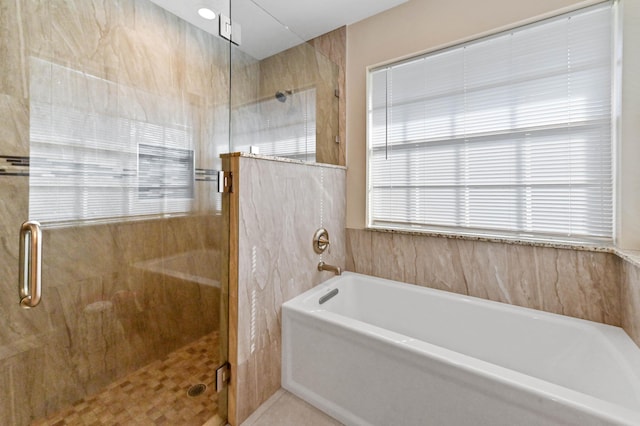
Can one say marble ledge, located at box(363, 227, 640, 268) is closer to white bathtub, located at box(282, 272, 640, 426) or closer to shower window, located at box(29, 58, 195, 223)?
white bathtub, located at box(282, 272, 640, 426)

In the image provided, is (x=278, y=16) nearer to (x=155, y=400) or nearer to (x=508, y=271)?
(x=508, y=271)

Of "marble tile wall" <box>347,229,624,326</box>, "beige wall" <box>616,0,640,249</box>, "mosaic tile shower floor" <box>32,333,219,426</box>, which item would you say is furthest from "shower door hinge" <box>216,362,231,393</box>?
"beige wall" <box>616,0,640,249</box>

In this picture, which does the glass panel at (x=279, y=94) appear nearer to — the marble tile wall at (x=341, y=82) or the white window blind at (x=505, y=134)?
the marble tile wall at (x=341, y=82)

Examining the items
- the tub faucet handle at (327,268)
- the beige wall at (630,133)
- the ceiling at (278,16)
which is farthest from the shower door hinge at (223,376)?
the beige wall at (630,133)

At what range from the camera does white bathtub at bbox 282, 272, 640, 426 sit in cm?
95

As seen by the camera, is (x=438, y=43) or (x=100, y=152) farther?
(x=438, y=43)

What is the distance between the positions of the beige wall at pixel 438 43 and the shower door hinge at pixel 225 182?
1136mm

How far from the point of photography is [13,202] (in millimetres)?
1228

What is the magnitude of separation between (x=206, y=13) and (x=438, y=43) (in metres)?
1.62

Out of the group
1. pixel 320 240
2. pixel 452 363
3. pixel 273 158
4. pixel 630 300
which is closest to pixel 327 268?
pixel 320 240

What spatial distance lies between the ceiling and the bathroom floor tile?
206 cm

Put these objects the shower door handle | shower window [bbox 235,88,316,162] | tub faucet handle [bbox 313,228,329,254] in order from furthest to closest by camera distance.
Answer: tub faucet handle [bbox 313,228,329,254]
shower window [bbox 235,88,316,162]
the shower door handle

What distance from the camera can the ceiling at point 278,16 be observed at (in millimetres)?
1584

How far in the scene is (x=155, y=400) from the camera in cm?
149
